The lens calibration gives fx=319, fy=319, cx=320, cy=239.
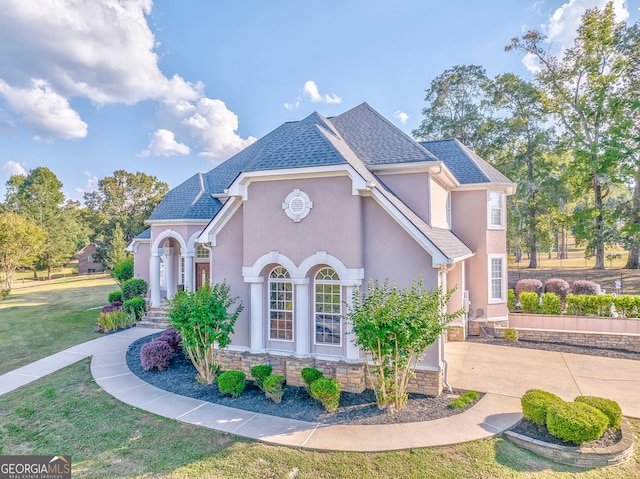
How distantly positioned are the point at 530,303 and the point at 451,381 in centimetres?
945

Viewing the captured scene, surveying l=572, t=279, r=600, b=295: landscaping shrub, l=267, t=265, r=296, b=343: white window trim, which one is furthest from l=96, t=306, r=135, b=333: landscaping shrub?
l=572, t=279, r=600, b=295: landscaping shrub

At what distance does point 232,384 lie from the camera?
9.23 meters

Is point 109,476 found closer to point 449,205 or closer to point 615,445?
point 615,445

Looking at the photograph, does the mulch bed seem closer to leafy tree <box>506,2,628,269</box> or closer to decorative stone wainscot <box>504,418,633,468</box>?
decorative stone wainscot <box>504,418,633,468</box>

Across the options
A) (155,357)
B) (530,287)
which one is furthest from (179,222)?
(530,287)

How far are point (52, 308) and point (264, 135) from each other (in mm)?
20819

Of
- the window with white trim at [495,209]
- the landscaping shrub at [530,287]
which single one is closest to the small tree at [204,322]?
the window with white trim at [495,209]

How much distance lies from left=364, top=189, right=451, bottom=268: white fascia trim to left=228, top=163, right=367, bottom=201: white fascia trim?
601mm

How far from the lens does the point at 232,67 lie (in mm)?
16656

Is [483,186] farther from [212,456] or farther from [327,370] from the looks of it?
[212,456]

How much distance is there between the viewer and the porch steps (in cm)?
1747

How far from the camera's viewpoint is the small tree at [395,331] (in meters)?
7.81

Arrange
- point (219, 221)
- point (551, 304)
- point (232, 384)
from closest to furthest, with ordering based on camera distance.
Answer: point (232, 384), point (219, 221), point (551, 304)

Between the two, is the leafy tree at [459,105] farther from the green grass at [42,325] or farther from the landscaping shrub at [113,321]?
the green grass at [42,325]
